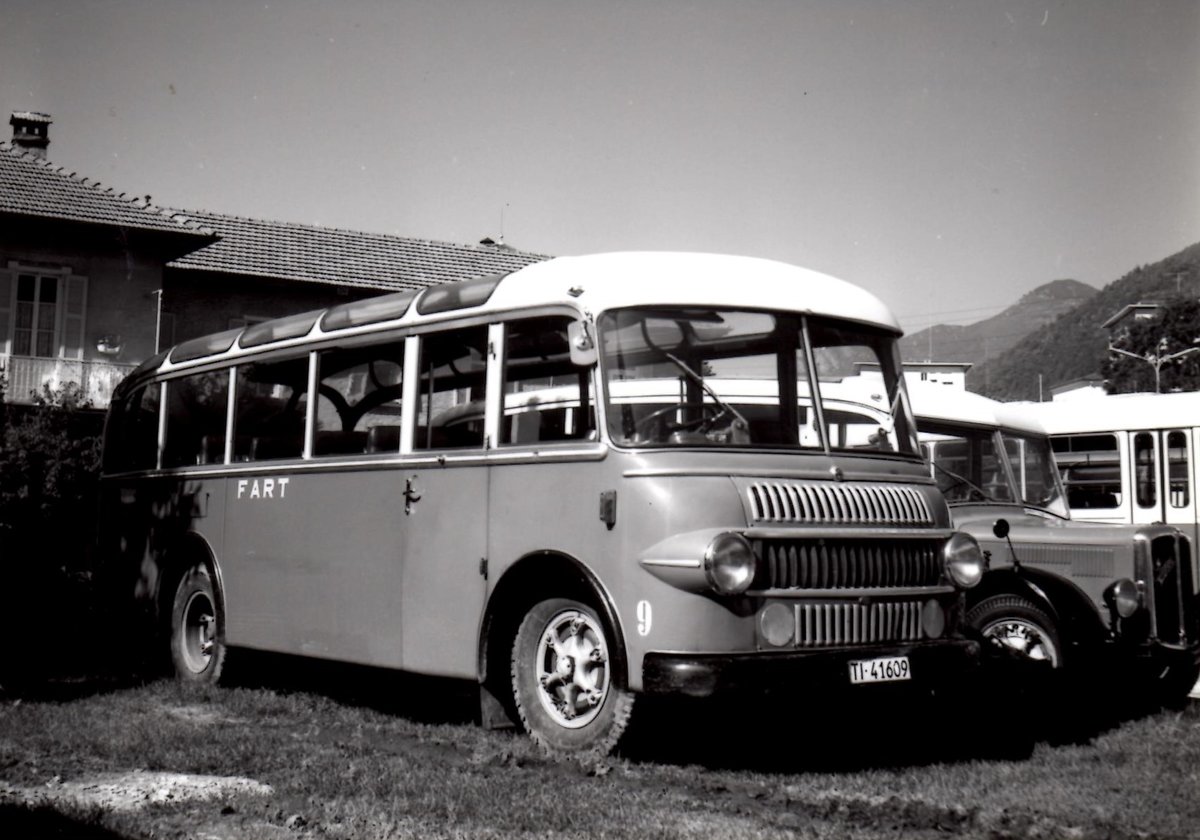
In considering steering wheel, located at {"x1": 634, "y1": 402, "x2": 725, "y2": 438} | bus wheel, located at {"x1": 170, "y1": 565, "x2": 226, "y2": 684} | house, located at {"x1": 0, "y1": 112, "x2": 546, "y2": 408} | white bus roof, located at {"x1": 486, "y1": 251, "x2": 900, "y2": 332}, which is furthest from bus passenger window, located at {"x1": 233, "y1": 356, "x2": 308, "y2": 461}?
house, located at {"x1": 0, "y1": 112, "x2": 546, "y2": 408}

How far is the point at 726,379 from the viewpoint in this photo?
295 inches

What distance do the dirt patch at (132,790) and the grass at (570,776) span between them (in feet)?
0.09

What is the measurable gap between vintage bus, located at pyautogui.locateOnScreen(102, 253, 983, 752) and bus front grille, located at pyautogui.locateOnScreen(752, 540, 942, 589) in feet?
0.04

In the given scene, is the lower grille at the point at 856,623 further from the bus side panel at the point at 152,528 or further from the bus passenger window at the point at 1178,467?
the bus passenger window at the point at 1178,467

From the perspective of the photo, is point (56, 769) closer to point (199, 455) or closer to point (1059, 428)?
point (199, 455)

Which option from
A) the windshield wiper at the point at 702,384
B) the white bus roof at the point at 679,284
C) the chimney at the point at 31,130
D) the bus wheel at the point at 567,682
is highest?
the chimney at the point at 31,130

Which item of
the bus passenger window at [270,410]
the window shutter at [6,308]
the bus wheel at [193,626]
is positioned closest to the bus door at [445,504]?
the bus passenger window at [270,410]

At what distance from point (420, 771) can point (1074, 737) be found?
169 inches

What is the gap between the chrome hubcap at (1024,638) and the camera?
9305mm

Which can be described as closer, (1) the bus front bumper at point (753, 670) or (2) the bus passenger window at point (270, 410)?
(1) the bus front bumper at point (753, 670)

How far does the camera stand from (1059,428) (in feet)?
51.5

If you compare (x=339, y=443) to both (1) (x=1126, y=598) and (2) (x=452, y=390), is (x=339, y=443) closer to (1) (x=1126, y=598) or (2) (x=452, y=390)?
(2) (x=452, y=390)

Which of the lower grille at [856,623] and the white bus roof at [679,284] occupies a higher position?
the white bus roof at [679,284]

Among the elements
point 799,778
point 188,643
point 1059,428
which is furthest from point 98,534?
point 1059,428
